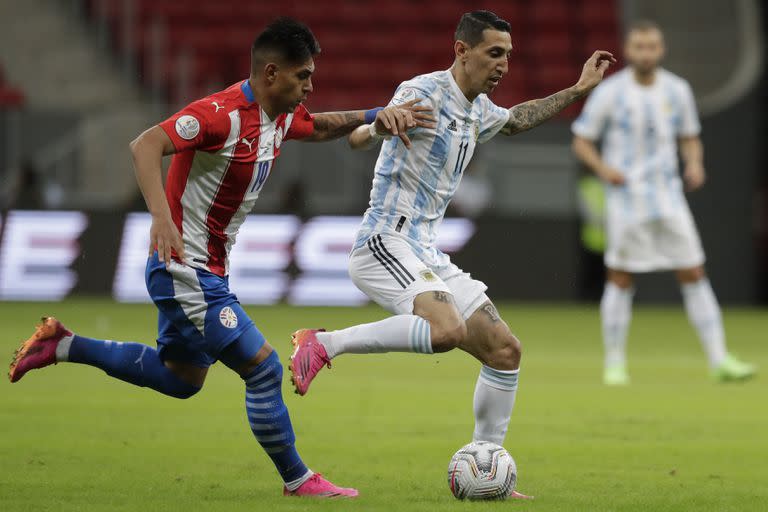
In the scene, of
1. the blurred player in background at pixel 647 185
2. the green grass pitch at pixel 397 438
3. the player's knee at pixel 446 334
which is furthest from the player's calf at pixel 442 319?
the blurred player in background at pixel 647 185

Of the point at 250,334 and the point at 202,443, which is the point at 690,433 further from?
the point at 250,334

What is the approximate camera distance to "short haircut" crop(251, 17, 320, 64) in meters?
5.62

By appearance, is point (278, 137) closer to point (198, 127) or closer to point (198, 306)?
point (198, 127)

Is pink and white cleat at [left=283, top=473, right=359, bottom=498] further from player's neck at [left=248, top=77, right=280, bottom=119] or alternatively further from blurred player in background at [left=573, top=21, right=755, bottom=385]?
blurred player in background at [left=573, top=21, right=755, bottom=385]

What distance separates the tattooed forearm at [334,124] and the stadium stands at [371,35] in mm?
15574

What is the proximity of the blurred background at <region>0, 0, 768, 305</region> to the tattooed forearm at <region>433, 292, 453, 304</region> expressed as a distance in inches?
437

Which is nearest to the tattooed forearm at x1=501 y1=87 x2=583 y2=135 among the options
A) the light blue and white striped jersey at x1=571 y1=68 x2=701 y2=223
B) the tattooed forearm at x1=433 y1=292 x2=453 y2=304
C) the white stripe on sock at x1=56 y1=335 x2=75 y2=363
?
the tattooed forearm at x1=433 y1=292 x2=453 y2=304

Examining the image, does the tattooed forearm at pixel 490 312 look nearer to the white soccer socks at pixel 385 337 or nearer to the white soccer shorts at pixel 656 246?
the white soccer socks at pixel 385 337

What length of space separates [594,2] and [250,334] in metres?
19.0

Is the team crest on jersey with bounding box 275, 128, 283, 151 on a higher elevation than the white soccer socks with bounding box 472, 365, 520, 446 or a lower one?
higher

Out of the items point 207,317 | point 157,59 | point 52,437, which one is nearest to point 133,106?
point 157,59

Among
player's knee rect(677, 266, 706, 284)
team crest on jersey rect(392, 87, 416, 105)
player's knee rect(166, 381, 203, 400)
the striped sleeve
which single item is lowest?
player's knee rect(677, 266, 706, 284)

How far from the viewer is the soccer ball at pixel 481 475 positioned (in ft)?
18.2

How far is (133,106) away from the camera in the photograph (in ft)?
71.1
